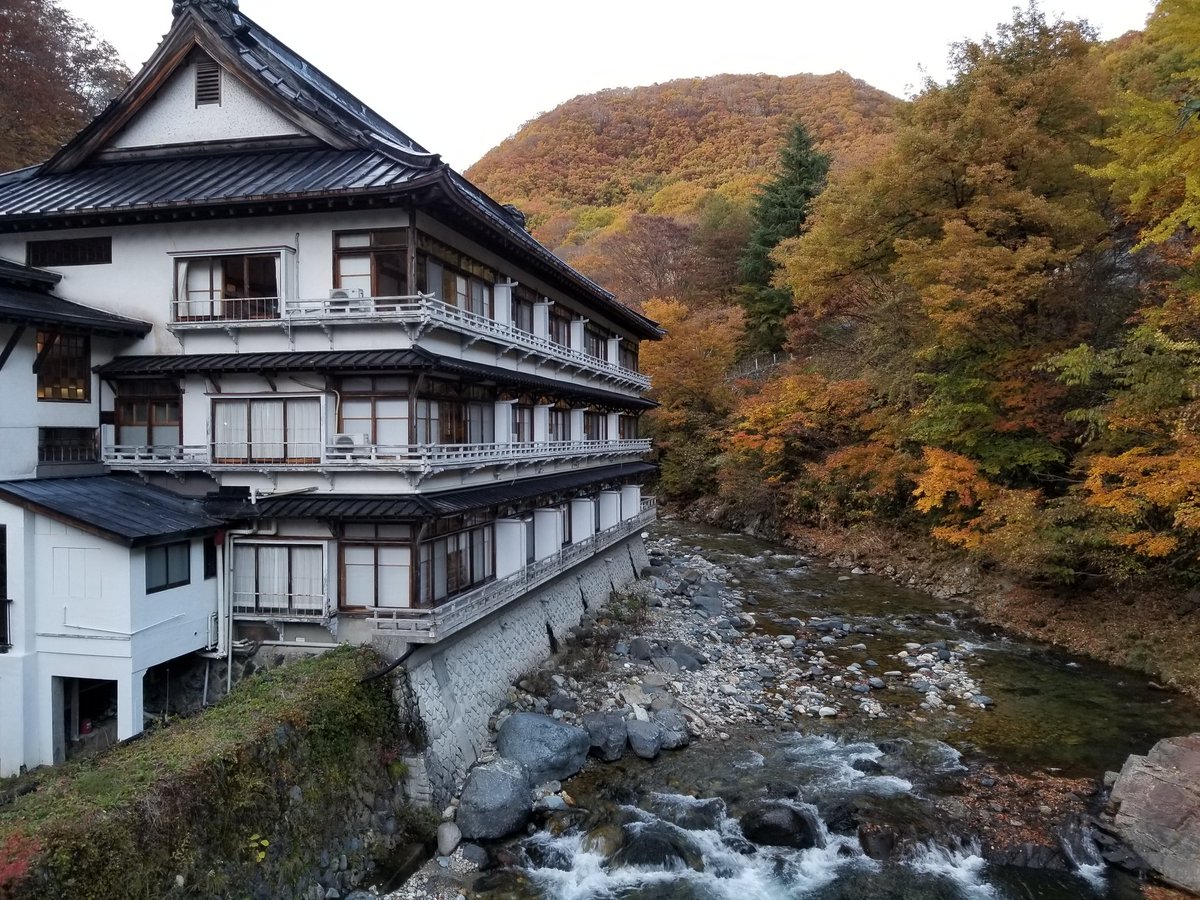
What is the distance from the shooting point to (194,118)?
64.5 feet

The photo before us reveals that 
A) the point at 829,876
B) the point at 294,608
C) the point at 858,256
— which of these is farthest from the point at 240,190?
the point at 858,256

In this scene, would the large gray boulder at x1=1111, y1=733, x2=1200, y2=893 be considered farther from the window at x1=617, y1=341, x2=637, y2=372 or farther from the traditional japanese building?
the window at x1=617, y1=341, x2=637, y2=372

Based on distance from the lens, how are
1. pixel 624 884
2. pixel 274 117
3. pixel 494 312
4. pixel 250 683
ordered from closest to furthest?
1. pixel 624 884
2. pixel 250 683
3. pixel 274 117
4. pixel 494 312

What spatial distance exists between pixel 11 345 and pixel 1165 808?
26.9m

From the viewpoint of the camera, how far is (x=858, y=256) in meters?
34.7

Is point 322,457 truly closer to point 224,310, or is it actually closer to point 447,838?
point 224,310

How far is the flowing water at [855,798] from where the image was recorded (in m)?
14.0

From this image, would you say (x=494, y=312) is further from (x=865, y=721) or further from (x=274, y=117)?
(x=865, y=721)

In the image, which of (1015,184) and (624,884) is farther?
(1015,184)

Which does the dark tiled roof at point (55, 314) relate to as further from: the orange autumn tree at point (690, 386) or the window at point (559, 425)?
the orange autumn tree at point (690, 386)

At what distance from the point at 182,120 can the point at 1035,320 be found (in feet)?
103

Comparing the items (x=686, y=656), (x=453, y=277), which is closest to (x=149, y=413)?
(x=453, y=277)

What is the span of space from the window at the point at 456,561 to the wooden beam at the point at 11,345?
10.3m

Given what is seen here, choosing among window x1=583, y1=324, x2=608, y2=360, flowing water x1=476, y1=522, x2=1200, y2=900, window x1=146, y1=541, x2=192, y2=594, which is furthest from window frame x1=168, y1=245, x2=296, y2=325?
window x1=583, y1=324, x2=608, y2=360
